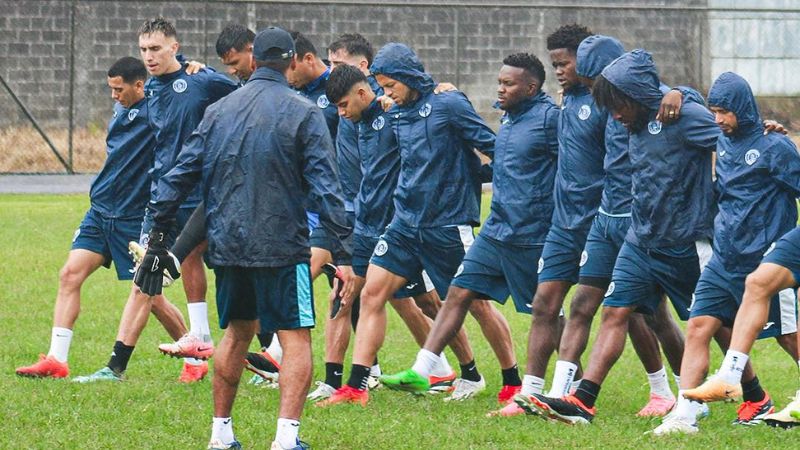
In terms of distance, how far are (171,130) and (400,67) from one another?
1622 mm

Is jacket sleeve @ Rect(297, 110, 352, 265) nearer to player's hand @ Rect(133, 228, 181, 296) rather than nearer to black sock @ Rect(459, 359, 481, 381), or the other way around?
player's hand @ Rect(133, 228, 181, 296)

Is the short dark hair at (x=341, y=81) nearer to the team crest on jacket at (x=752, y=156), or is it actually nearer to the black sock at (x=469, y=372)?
the black sock at (x=469, y=372)

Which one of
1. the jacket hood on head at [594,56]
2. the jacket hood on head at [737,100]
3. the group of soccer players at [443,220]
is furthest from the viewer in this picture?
the jacket hood on head at [594,56]

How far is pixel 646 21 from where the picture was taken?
29.7 metres

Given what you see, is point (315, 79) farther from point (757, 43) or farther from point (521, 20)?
point (757, 43)

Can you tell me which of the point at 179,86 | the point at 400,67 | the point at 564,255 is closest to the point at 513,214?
the point at 564,255

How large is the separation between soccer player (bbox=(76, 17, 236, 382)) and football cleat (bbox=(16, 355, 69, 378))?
23cm

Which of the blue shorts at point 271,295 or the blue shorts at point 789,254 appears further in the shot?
the blue shorts at point 789,254

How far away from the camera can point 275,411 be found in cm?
952

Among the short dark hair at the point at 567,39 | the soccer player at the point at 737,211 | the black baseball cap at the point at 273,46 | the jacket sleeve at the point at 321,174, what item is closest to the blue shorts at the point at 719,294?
the soccer player at the point at 737,211

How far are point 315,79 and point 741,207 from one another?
3.46 meters

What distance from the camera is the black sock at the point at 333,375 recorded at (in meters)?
10.3

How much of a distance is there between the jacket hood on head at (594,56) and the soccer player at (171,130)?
8.74 ft

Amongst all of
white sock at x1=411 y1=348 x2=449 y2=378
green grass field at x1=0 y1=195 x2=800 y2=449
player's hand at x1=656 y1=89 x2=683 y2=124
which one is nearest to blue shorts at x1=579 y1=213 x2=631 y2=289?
player's hand at x1=656 y1=89 x2=683 y2=124
